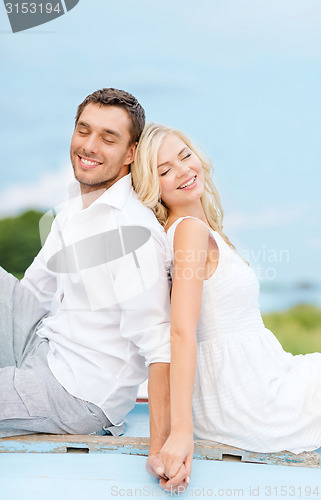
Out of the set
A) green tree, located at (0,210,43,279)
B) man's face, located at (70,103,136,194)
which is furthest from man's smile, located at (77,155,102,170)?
green tree, located at (0,210,43,279)

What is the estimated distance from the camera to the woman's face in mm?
1728

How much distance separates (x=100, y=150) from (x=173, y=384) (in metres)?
0.75

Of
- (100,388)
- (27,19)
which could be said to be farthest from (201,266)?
(27,19)

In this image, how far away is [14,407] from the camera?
1652 millimetres

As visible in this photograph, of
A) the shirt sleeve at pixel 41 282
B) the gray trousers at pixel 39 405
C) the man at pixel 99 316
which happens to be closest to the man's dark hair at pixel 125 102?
the man at pixel 99 316

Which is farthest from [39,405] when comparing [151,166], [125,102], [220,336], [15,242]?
[15,242]

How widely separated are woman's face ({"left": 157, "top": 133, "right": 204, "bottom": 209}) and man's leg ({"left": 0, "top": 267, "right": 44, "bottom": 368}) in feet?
1.95

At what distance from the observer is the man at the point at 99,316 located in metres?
1.58

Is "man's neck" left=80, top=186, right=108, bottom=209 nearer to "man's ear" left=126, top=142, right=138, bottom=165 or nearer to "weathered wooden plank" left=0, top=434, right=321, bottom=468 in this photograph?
"man's ear" left=126, top=142, right=138, bottom=165

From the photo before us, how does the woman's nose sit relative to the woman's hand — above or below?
above

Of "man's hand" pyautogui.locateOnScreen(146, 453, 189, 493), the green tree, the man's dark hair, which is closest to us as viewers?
"man's hand" pyautogui.locateOnScreen(146, 453, 189, 493)

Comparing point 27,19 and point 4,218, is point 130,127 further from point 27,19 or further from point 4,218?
point 4,218

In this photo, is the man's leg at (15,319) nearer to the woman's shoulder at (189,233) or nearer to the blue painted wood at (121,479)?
the blue painted wood at (121,479)

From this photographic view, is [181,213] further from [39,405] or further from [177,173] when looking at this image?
[39,405]
